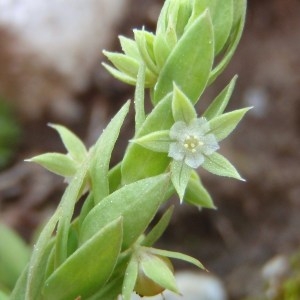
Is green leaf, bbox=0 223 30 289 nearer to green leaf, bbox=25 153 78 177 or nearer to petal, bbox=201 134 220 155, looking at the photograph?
green leaf, bbox=25 153 78 177

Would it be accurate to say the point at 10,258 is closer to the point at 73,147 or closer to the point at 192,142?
the point at 73,147

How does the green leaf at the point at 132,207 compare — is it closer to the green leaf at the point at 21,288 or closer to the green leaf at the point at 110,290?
the green leaf at the point at 110,290

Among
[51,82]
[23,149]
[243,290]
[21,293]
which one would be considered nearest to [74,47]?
[51,82]

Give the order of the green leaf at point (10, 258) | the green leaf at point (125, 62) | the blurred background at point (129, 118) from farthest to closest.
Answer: the blurred background at point (129, 118) → the green leaf at point (10, 258) → the green leaf at point (125, 62)

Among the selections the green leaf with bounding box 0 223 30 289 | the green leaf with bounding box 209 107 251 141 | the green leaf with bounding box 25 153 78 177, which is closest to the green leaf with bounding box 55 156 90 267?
the green leaf with bounding box 25 153 78 177

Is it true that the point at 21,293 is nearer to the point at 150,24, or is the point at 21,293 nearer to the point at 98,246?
the point at 98,246

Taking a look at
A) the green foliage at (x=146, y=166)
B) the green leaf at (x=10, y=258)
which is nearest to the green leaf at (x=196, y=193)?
the green foliage at (x=146, y=166)

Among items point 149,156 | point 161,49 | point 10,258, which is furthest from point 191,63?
point 10,258
